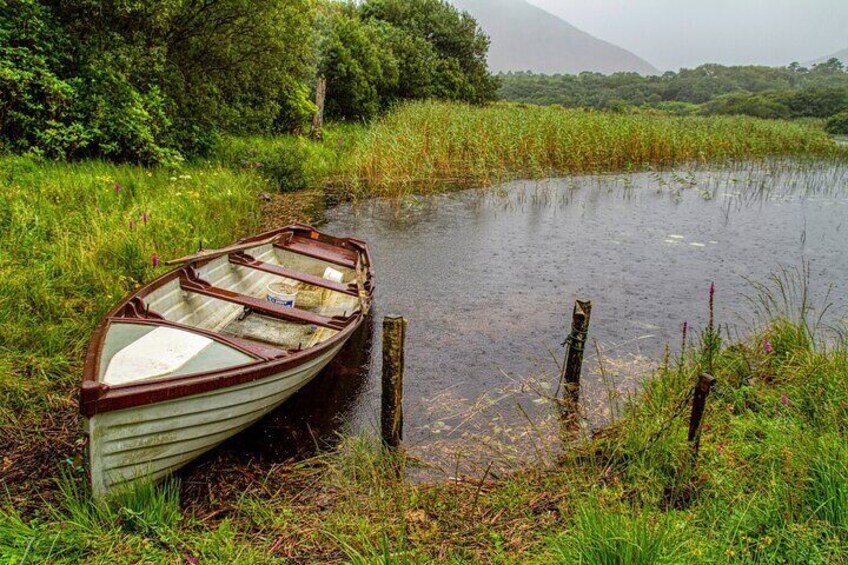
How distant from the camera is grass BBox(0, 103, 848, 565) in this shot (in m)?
2.93

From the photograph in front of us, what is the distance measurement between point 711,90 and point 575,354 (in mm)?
71445

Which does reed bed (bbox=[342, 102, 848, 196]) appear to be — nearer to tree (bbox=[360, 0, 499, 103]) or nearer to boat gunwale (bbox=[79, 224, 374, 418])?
tree (bbox=[360, 0, 499, 103])

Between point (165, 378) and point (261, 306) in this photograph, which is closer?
point (165, 378)

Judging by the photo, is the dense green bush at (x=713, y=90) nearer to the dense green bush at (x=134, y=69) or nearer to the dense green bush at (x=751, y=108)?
the dense green bush at (x=751, y=108)

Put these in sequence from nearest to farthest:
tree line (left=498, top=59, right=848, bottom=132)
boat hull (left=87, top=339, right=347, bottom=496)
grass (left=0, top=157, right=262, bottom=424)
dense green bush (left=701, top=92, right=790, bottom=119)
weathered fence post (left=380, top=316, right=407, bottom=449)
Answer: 1. boat hull (left=87, top=339, right=347, bottom=496)
2. weathered fence post (left=380, top=316, right=407, bottom=449)
3. grass (left=0, top=157, right=262, bottom=424)
4. dense green bush (left=701, top=92, right=790, bottom=119)
5. tree line (left=498, top=59, right=848, bottom=132)

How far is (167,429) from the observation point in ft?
11.6

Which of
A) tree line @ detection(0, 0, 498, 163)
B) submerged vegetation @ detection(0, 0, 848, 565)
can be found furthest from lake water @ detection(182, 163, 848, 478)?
tree line @ detection(0, 0, 498, 163)

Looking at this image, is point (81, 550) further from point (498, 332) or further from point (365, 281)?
point (498, 332)

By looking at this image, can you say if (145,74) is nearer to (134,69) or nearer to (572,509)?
(134,69)

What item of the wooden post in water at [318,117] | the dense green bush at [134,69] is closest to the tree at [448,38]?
the wooden post in water at [318,117]

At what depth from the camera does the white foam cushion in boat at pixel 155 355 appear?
362cm

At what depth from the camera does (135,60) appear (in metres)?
8.89

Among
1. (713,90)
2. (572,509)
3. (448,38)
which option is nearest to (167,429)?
(572,509)

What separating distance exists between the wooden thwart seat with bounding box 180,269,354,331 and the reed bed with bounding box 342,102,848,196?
327 inches
